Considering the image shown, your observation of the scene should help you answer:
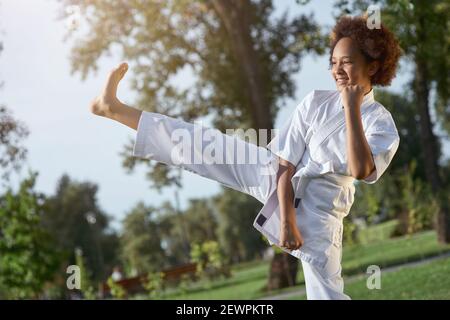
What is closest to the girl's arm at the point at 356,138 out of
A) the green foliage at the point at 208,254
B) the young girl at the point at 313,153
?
the young girl at the point at 313,153

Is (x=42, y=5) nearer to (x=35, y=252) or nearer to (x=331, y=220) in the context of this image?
(x=35, y=252)

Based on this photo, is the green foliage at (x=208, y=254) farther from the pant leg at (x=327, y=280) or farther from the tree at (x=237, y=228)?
the tree at (x=237, y=228)

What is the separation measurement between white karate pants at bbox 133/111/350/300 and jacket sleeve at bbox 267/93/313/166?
0.06m

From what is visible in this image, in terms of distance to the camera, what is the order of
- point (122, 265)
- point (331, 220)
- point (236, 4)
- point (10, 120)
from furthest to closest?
→ point (122, 265) < point (236, 4) < point (10, 120) < point (331, 220)

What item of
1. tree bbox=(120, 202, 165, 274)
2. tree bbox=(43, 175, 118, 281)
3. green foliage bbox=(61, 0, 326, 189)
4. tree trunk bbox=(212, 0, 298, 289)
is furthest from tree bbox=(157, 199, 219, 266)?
tree trunk bbox=(212, 0, 298, 289)

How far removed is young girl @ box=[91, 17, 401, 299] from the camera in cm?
358

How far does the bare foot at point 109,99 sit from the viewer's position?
3.80m

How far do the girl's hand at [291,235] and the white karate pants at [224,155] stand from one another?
0.18 metres

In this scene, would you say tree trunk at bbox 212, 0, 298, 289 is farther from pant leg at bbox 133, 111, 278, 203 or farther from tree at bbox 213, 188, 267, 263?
tree at bbox 213, 188, 267, 263

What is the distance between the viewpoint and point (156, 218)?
49.8 meters

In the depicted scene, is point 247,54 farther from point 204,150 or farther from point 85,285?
point 204,150

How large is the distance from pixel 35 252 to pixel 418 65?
10683mm
